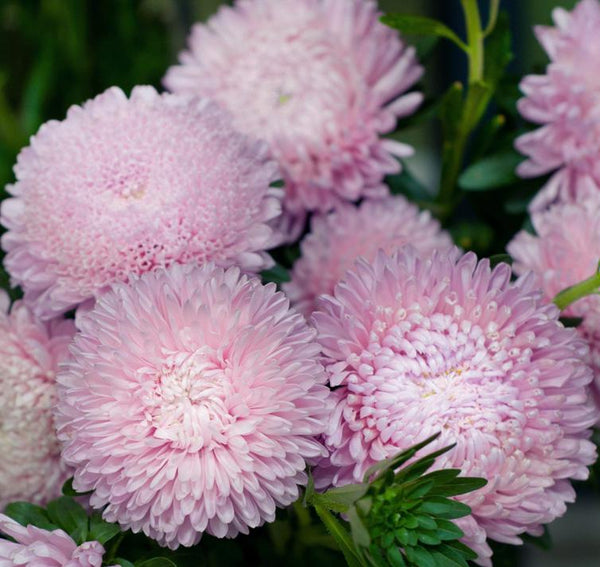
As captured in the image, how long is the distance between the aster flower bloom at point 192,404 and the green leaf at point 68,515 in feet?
0.12

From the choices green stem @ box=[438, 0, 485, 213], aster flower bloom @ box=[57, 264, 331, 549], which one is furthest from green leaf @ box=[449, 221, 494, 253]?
aster flower bloom @ box=[57, 264, 331, 549]

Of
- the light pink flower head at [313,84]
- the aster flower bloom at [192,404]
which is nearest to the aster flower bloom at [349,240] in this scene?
the light pink flower head at [313,84]

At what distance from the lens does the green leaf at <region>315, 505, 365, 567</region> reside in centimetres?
36

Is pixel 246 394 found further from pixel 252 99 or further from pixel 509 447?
pixel 252 99

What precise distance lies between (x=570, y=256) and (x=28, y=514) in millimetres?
322

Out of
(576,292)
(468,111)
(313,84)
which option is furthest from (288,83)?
(576,292)

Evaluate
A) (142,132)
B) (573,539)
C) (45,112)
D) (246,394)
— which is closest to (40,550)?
(246,394)

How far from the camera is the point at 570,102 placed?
1.63 ft

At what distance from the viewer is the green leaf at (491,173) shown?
536mm

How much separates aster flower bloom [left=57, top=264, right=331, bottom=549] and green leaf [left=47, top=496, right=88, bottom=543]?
0.04m

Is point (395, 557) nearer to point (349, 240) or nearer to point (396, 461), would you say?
point (396, 461)

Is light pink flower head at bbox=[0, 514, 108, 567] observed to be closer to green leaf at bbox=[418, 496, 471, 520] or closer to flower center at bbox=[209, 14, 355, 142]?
green leaf at bbox=[418, 496, 471, 520]

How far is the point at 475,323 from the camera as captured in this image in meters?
0.39

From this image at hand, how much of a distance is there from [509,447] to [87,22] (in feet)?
2.45
